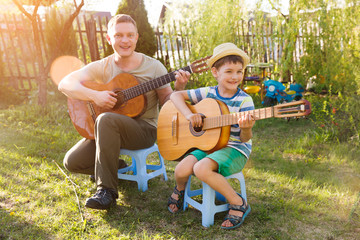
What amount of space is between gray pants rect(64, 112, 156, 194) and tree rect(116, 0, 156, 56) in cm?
385

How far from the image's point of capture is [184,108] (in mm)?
2600

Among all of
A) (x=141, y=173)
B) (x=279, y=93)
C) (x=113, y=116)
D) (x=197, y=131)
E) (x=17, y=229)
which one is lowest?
(x=17, y=229)

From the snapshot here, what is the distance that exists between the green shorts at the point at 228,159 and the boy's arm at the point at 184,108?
274 millimetres

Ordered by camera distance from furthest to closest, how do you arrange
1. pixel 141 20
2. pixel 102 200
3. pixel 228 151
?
pixel 141 20 < pixel 102 200 < pixel 228 151

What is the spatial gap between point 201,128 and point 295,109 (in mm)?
809

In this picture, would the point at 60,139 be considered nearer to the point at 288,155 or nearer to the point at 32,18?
the point at 32,18

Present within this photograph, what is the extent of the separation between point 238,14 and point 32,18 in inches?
162

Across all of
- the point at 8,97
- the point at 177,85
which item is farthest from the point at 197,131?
the point at 8,97

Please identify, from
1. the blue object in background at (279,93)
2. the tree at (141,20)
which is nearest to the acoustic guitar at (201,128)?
the blue object in background at (279,93)

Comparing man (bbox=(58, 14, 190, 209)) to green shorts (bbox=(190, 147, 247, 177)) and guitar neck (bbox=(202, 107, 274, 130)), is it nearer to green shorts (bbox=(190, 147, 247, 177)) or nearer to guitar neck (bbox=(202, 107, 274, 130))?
guitar neck (bbox=(202, 107, 274, 130))

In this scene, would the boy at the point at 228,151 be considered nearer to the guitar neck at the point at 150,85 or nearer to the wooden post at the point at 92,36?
the guitar neck at the point at 150,85

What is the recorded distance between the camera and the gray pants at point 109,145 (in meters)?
2.59

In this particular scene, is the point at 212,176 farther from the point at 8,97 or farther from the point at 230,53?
the point at 8,97

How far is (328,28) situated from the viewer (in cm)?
566
